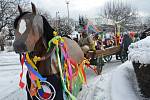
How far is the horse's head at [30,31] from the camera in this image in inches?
212

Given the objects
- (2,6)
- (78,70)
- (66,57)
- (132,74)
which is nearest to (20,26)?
(66,57)

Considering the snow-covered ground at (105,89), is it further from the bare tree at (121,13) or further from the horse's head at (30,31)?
the bare tree at (121,13)

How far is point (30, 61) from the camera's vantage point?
19.4 feet

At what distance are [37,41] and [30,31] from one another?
11.2 inches

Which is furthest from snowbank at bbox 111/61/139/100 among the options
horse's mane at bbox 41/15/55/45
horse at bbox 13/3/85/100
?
horse's mane at bbox 41/15/55/45

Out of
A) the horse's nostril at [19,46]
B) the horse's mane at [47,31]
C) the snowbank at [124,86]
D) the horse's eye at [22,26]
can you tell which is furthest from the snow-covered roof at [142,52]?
the horse's nostril at [19,46]

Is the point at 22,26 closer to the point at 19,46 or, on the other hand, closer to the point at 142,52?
the point at 19,46

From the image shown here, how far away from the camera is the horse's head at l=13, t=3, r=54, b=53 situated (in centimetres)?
539

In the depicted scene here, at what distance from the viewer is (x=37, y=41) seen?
5820 millimetres

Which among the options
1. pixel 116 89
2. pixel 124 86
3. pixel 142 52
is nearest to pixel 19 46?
pixel 142 52

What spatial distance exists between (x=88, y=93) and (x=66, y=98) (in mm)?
3274

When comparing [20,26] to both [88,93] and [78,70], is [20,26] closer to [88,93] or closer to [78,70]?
[78,70]

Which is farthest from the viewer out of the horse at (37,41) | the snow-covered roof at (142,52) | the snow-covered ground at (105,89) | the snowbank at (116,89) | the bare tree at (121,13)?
the bare tree at (121,13)

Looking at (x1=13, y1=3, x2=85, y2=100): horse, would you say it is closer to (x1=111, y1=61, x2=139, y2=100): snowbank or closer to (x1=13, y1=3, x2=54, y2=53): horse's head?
(x1=13, y1=3, x2=54, y2=53): horse's head
